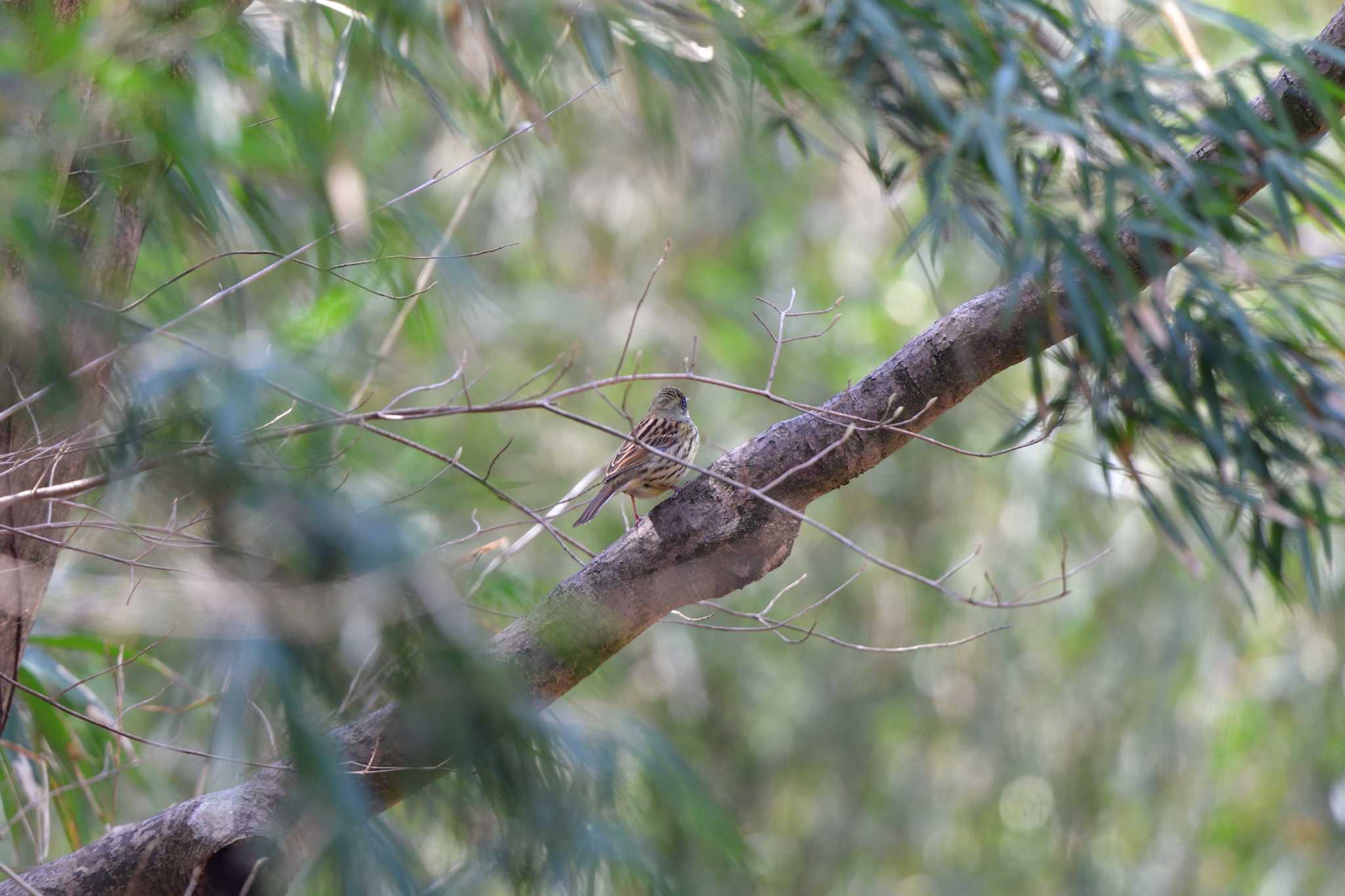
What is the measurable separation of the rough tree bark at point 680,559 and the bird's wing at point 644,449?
25.6 inches

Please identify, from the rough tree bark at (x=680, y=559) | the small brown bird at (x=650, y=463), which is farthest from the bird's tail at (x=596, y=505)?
the rough tree bark at (x=680, y=559)

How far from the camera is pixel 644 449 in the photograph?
3.21 metres

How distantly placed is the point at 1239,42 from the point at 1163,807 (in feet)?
15.3

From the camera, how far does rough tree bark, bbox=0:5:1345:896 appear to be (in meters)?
2.32

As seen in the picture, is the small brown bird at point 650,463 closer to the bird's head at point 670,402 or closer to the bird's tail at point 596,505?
the bird's tail at point 596,505

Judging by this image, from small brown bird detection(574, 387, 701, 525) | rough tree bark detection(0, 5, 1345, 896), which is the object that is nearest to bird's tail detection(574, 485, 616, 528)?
small brown bird detection(574, 387, 701, 525)

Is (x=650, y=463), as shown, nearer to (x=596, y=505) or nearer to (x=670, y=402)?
(x=596, y=505)

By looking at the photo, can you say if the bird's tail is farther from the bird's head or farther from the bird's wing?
the bird's head

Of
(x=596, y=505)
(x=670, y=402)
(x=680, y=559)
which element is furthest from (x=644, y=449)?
(x=670, y=402)

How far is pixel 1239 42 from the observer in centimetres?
742

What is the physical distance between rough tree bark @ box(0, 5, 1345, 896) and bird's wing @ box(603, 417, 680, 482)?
2.13ft

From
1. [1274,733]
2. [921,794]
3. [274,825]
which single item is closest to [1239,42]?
[1274,733]

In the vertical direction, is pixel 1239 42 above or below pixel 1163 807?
above

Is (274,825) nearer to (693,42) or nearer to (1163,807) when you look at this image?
(693,42)
